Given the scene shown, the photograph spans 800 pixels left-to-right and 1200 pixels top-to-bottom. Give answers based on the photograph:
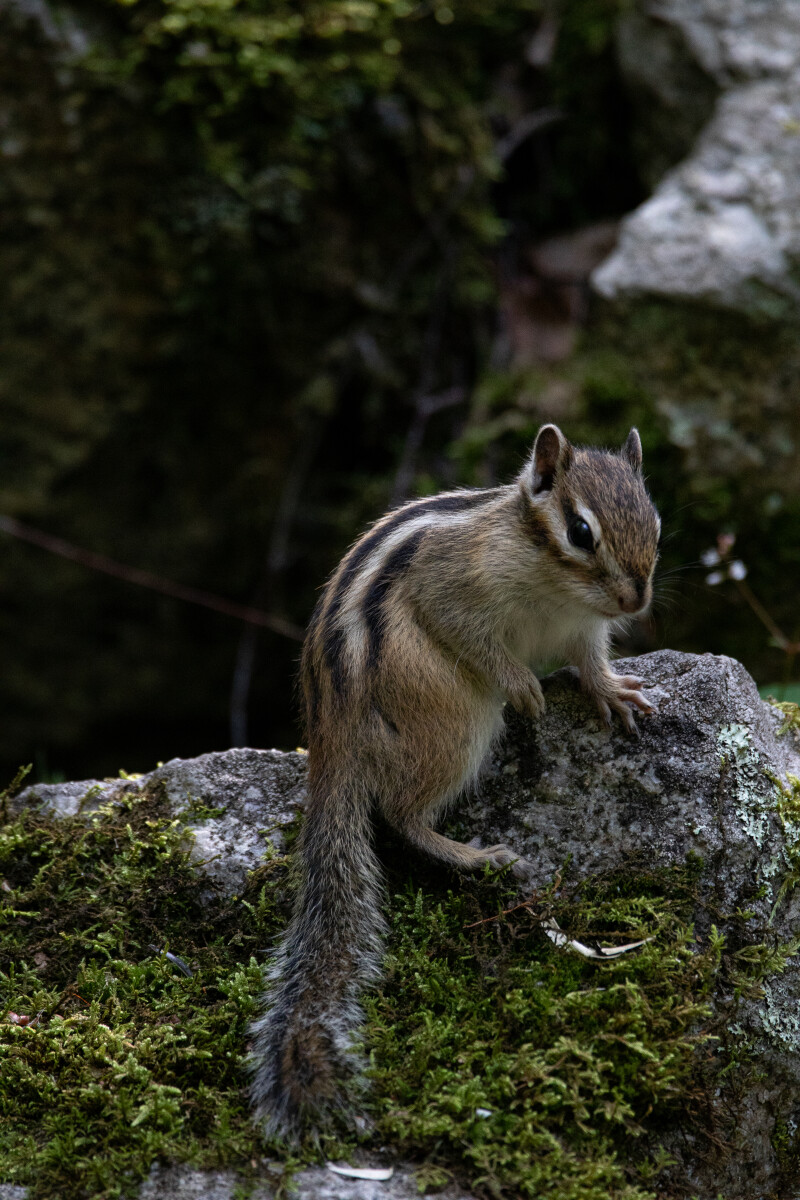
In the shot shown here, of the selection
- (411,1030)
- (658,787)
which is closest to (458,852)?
(411,1030)

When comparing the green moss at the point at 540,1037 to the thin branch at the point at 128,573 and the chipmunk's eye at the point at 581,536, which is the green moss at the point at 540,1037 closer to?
the chipmunk's eye at the point at 581,536

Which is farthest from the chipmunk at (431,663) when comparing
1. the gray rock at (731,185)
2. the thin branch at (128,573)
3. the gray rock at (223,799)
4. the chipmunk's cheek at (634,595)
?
the thin branch at (128,573)

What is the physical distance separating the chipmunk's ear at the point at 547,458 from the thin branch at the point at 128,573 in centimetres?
296

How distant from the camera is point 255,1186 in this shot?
8.18ft

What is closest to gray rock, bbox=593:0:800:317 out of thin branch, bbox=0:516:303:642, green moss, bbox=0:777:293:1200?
thin branch, bbox=0:516:303:642

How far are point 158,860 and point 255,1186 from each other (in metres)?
1.12

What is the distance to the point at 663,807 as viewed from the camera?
10.3ft

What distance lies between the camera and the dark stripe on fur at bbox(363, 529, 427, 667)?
11.0 ft

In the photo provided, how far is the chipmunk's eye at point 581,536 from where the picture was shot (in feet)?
10.7

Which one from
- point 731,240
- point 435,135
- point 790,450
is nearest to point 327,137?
point 435,135

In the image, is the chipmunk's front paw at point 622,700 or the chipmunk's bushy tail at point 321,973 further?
the chipmunk's front paw at point 622,700

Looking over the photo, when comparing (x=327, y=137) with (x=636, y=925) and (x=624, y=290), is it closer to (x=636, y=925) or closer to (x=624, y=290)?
(x=624, y=290)

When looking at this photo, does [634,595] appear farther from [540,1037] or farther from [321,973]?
[321,973]

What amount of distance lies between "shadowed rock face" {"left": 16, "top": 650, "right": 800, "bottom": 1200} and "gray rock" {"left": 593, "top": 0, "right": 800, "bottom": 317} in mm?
2856
